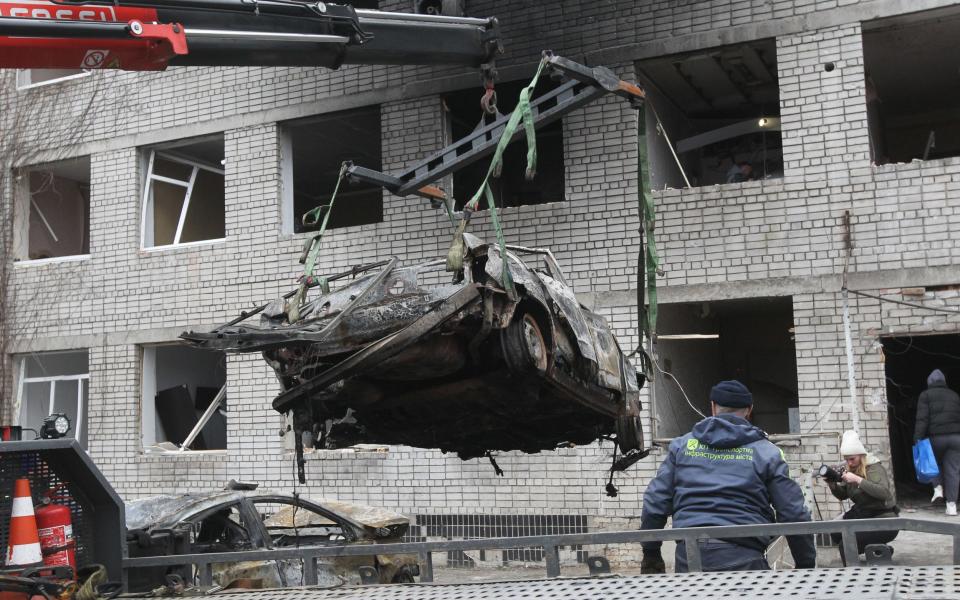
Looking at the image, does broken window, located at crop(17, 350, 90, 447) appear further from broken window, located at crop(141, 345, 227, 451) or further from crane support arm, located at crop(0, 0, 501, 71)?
crane support arm, located at crop(0, 0, 501, 71)

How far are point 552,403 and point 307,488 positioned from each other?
7.62m

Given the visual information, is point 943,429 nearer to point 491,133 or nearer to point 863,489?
point 863,489

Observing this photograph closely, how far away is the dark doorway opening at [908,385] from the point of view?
13.8 metres

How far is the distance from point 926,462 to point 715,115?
5680 mm

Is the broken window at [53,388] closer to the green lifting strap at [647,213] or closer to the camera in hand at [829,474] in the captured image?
the green lifting strap at [647,213]

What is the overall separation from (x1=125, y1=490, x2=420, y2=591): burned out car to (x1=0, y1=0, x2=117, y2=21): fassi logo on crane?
3.28 meters

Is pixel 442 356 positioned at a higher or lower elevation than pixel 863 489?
higher

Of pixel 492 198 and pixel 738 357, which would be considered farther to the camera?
pixel 738 357

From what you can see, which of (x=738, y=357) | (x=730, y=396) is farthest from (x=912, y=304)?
(x=730, y=396)

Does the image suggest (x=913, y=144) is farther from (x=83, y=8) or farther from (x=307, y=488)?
(x=83, y=8)

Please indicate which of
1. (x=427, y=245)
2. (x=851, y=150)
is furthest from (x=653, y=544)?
(x=427, y=245)

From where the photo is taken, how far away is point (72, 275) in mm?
15461

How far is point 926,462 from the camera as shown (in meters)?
11.1

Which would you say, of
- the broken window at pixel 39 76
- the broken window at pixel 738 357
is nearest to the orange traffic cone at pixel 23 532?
the broken window at pixel 738 357
